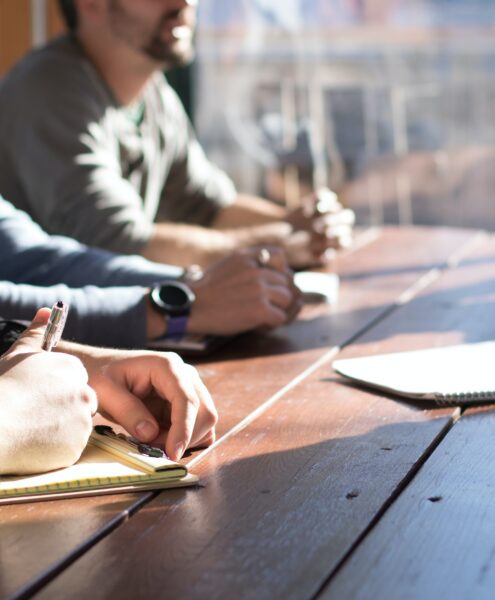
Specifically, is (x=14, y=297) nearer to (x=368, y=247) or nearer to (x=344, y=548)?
(x=344, y=548)

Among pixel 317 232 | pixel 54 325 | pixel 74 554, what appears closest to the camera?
pixel 74 554

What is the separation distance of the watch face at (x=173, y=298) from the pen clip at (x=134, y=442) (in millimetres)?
499

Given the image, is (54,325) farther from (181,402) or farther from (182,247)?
(182,247)

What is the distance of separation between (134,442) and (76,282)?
0.73 m

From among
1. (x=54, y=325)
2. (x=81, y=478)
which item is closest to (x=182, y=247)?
(x=54, y=325)

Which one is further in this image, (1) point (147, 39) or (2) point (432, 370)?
(1) point (147, 39)

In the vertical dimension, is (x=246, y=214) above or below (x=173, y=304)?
below

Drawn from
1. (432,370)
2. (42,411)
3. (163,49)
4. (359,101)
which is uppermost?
(163,49)

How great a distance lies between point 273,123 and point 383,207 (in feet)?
2.09

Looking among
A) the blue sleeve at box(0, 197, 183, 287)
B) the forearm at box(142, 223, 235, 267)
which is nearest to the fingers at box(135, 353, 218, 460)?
the blue sleeve at box(0, 197, 183, 287)

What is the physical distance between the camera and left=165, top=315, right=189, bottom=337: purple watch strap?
1.57 meters

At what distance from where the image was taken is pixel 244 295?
64.6 inches

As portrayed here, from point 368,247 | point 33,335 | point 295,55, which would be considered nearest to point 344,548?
point 33,335

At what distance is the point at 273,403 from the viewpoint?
123 cm
